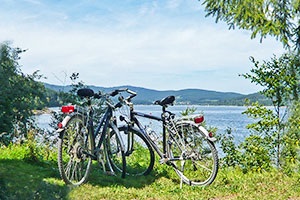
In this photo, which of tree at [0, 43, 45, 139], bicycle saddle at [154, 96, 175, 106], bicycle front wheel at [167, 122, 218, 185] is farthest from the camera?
tree at [0, 43, 45, 139]

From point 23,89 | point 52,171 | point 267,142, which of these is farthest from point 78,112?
point 23,89

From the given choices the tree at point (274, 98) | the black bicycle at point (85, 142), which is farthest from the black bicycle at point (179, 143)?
the tree at point (274, 98)

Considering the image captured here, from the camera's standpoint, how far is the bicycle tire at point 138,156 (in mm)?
5031

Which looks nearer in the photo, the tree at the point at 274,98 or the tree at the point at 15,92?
the tree at the point at 274,98

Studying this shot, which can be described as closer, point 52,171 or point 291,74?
point 52,171

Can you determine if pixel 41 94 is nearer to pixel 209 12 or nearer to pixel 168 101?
pixel 209 12

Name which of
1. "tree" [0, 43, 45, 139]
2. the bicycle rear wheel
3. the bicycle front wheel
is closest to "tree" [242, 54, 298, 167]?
the bicycle front wheel

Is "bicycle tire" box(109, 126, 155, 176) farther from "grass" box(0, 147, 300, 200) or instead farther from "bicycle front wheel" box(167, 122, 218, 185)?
"bicycle front wheel" box(167, 122, 218, 185)

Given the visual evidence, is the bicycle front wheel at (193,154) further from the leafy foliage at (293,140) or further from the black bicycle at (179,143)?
the leafy foliage at (293,140)

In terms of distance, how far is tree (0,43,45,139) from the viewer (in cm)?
1051

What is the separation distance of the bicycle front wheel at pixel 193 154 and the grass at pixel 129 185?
0.62 feet

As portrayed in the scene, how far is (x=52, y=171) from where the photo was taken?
4.73 metres

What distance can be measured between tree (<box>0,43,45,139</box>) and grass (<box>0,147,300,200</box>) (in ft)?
17.9

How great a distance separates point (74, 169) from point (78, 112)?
0.75 metres
